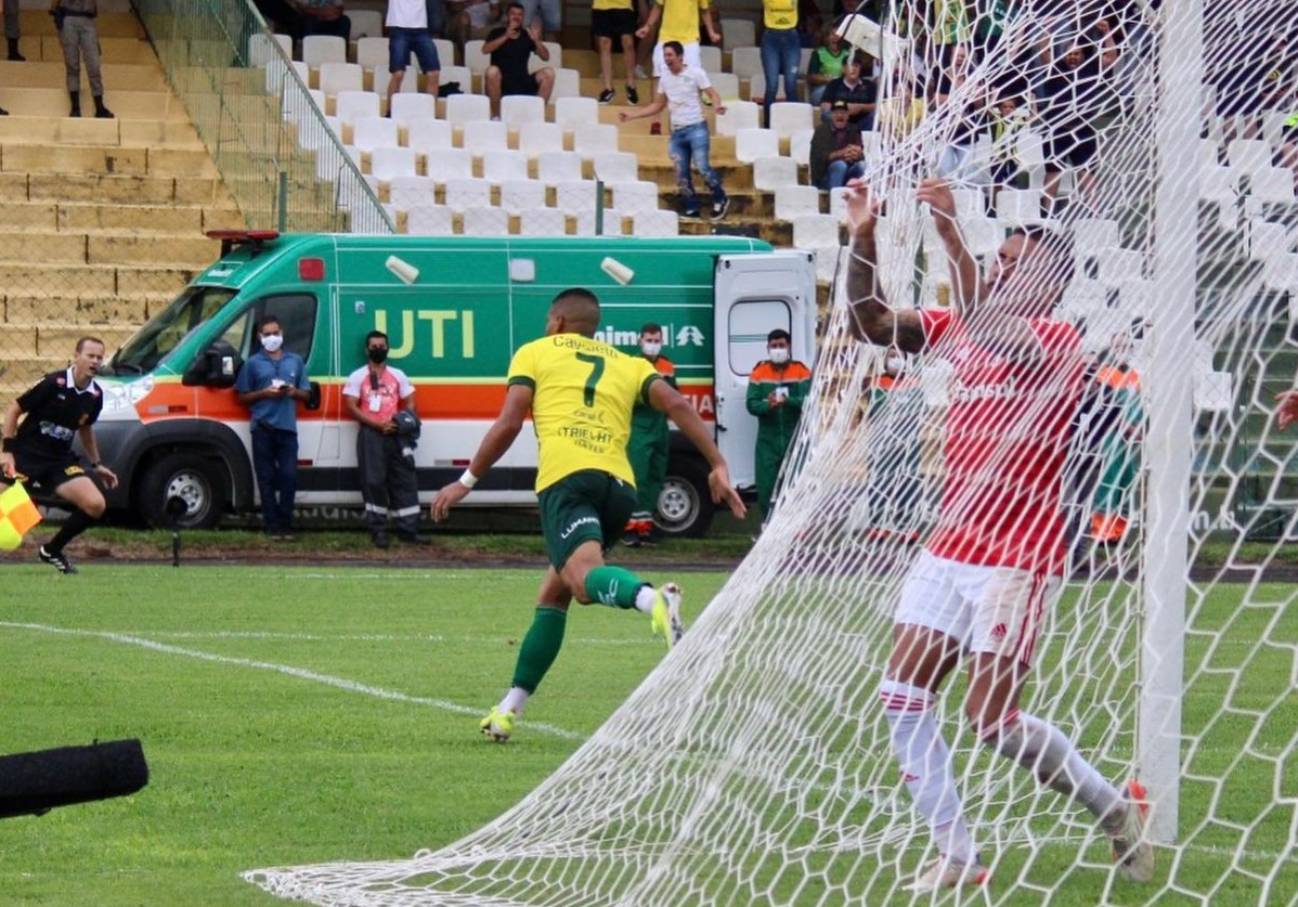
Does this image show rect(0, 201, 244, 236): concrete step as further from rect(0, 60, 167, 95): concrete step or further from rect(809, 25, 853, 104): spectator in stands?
rect(809, 25, 853, 104): spectator in stands

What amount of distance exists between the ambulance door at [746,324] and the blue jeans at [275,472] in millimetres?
3949

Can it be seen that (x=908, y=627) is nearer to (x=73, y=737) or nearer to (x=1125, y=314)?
(x=1125, y=314)

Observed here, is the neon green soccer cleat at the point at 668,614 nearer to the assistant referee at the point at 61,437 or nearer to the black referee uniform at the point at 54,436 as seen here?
the assistant referee at the point at 61,437

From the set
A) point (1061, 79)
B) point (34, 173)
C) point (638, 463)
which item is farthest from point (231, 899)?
point (34, 173)

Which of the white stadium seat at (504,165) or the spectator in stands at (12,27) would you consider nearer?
the white stadium seat at (504,165)

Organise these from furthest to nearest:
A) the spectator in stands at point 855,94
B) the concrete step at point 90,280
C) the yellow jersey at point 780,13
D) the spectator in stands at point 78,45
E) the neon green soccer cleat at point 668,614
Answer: the yellow jersey at point 780,13 < the spectator in stands at point 78,45 < the spectator in stands at point 855,94 < the concrete step at point 90,280 < the neon green soccer cleat at point 668,614

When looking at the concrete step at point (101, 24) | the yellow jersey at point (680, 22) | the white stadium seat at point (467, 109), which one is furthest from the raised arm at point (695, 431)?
the concrete step at point (101, 24)

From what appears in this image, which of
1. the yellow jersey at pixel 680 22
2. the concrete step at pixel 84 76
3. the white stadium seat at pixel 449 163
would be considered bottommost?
the white stadium seat at pixel 449 163

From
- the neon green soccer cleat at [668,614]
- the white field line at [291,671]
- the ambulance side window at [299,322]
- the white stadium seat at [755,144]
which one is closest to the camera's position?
the neon green soccer cleat at [668,614]

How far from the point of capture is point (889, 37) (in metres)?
8.57

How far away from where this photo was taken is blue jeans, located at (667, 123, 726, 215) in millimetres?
26719

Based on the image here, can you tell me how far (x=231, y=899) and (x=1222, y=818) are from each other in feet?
11.4

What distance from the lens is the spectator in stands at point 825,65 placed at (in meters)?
28.2

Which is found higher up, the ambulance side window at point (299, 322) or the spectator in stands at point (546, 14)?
the spectator in stands at point (546, 14)
